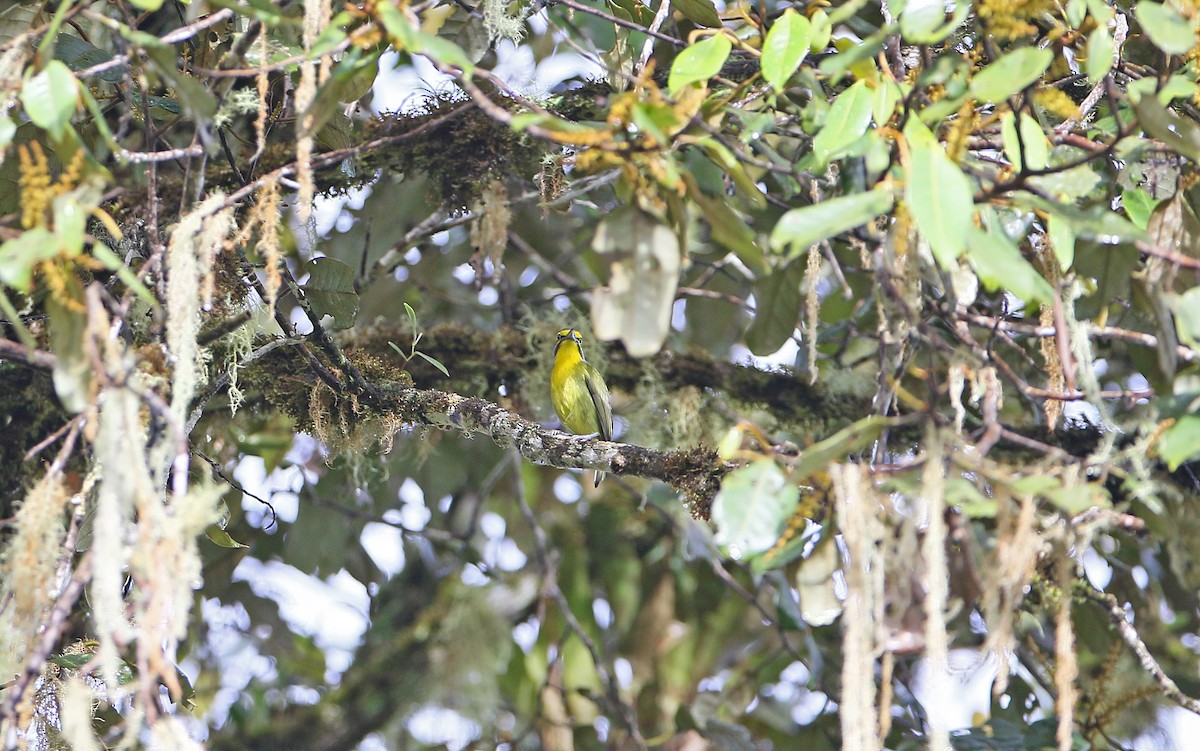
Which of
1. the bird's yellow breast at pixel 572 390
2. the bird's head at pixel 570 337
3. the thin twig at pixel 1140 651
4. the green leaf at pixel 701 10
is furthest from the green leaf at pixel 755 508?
the bird's head at pixel 570 337

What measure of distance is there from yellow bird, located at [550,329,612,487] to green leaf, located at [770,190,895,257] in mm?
2178

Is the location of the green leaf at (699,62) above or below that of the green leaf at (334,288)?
above

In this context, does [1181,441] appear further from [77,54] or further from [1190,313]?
[77,54]

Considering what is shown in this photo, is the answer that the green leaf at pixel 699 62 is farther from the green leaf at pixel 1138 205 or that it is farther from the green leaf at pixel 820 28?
the green leaf at pixel 1138 205

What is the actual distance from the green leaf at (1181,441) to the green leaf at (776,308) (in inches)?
58.8

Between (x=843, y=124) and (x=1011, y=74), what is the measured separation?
302mm

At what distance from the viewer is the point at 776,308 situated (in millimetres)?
2881

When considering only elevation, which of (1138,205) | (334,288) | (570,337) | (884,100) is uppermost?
(884,100)

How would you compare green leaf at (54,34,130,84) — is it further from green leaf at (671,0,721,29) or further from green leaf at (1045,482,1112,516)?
green leaf at (1045,482,1112,516)

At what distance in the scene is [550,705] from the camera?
15.7 feet

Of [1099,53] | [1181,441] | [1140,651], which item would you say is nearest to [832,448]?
[1181,441]

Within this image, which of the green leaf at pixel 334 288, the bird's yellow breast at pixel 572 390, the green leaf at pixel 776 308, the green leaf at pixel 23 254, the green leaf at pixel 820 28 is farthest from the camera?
the bird's yellow breast at pixel 572 390

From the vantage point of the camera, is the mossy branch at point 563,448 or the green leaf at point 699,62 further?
the mossy branch at point 563,448

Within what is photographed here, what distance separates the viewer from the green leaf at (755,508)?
4.75 ft
